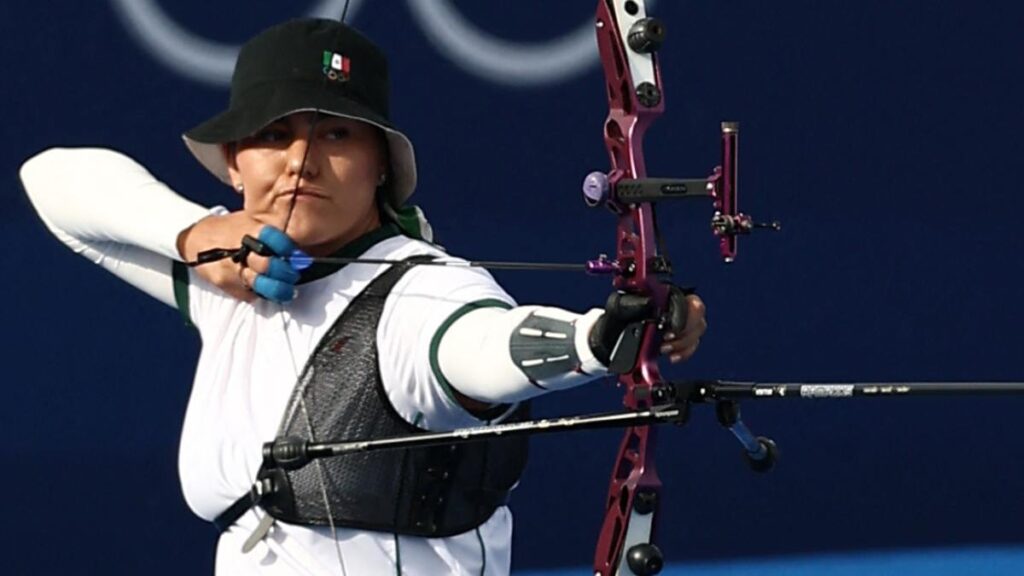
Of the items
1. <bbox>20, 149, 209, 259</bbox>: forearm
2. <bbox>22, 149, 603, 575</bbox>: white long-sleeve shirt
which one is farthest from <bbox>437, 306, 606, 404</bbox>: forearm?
<bbox>20, 149, 209, 259</bbox>: forearm

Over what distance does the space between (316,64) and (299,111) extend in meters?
0.09

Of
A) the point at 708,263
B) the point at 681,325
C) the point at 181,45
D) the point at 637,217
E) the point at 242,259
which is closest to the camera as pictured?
the point at 681,325

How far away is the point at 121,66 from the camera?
455cm

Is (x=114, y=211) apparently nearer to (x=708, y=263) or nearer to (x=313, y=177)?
(x=313, y=177)

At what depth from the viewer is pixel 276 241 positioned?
112 inches

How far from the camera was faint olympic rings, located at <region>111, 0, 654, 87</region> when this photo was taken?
14.9ft

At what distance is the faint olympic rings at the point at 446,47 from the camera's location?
4.55m

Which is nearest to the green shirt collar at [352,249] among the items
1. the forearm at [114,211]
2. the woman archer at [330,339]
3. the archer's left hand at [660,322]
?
the woman archer at [330,339]

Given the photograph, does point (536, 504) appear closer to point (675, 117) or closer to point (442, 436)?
point (675, 117)

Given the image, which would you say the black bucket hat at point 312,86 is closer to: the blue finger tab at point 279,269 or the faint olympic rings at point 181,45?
the blue finger tab at point 279,269

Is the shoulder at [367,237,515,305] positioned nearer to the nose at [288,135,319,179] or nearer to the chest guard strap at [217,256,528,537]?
the chest guard strap at [217,256,528,537]

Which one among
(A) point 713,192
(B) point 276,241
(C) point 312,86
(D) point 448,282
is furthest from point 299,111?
(A) point 713,192

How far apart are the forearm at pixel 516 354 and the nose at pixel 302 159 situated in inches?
12.3

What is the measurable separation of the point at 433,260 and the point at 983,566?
2234 millimetres
